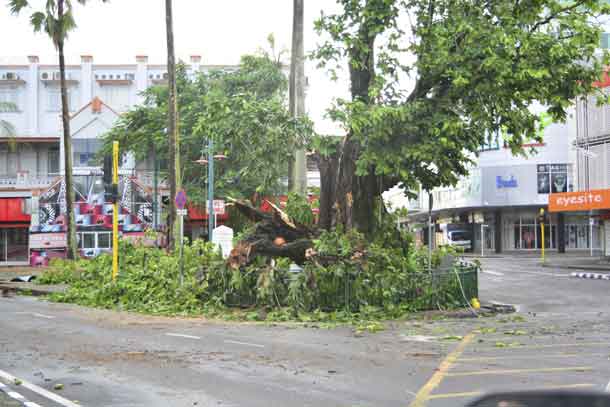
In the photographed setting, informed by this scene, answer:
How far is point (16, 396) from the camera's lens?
27.8 ft

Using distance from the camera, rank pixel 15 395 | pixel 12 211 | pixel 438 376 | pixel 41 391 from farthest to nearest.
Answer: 1. pixel 12 211
2. pixel 438 376
3. pixel 41 391
4. pixel 15 395

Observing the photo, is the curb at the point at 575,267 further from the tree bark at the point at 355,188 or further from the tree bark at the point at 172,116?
the tree bark at the point at 355,188

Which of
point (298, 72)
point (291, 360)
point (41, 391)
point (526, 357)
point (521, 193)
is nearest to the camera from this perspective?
point (41, 391)

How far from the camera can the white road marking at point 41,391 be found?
8.20 m

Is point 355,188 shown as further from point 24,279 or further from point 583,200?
point 583,200

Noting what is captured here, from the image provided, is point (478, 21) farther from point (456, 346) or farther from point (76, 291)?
point (76, 291)

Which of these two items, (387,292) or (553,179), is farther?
(553,179)

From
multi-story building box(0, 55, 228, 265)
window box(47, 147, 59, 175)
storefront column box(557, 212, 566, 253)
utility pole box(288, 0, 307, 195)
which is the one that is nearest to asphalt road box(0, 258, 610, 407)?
utility pole box(288, 0, 307, 195)

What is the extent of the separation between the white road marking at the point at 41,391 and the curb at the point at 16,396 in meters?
0.23

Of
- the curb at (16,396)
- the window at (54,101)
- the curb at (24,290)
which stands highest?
the window at (54,101)

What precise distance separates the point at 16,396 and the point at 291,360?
4.02 meters

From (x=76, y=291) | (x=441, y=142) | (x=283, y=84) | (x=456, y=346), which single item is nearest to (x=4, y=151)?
(x=283, y=84)

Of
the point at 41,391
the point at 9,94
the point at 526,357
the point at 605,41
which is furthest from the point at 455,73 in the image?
the point at 9,94

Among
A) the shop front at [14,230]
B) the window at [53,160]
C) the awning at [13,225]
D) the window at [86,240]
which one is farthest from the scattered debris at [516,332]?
the window at [53,160]
